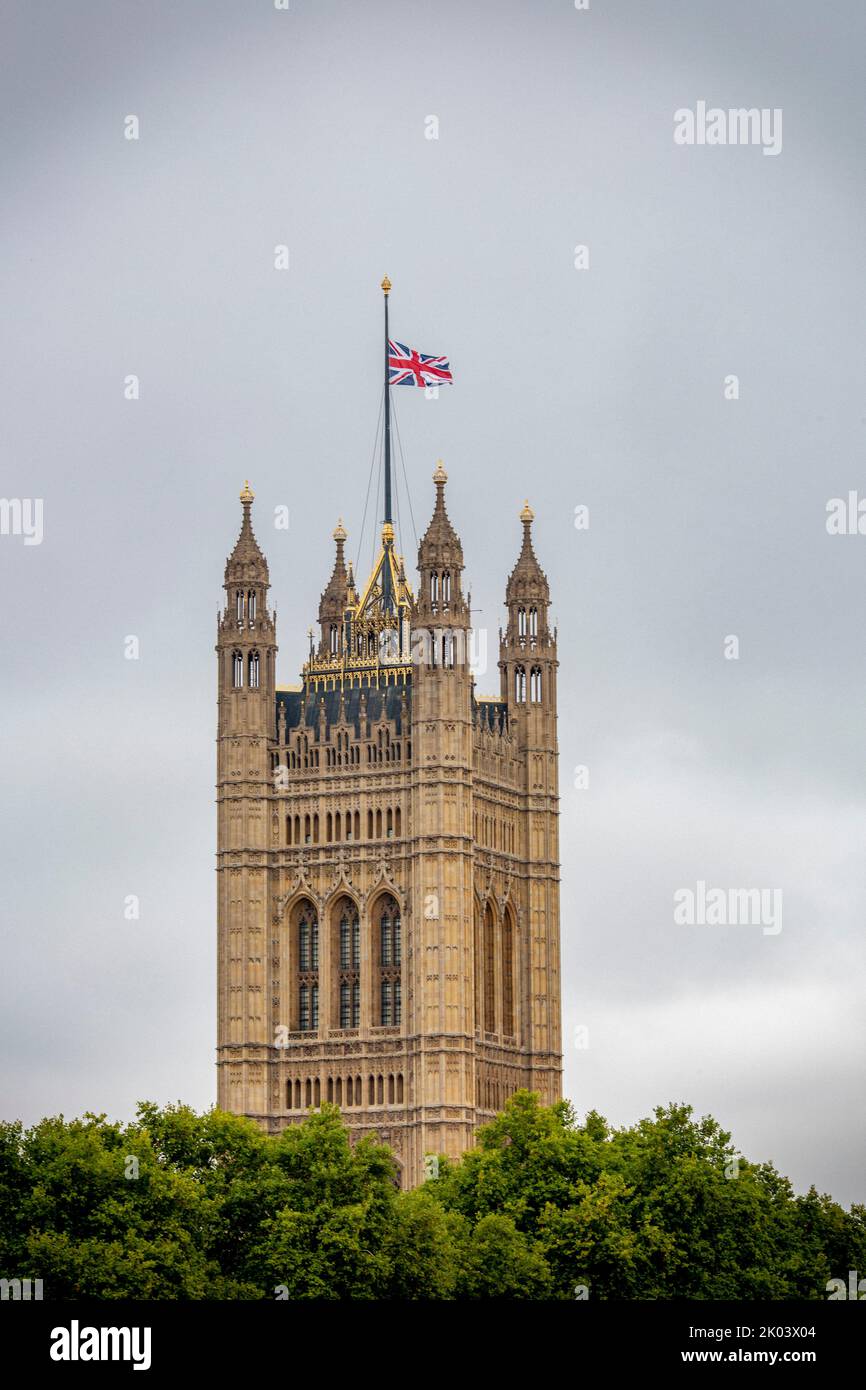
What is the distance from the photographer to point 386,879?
618ft

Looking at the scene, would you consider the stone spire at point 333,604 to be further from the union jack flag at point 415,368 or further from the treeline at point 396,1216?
the treeline at point 396,1216

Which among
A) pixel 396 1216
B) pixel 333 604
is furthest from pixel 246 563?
pixel 396 1216

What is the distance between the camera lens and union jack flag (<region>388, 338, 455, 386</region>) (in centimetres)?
18238

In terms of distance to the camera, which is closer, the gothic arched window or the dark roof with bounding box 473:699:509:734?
the gothic arched window

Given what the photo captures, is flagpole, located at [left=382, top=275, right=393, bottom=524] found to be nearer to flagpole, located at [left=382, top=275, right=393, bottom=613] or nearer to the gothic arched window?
flagpole, located at [left=382, top=275, right=393, bottom=613]

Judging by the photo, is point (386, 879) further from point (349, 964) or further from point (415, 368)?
point (415, 368)

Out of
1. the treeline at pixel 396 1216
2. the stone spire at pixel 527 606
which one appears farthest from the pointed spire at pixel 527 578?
the treeline at pixel 396 1216

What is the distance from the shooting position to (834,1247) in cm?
16200

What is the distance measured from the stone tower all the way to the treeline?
25342mm

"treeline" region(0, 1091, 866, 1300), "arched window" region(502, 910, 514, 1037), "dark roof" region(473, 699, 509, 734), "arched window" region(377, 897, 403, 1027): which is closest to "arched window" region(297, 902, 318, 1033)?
"arched window" region(377, 897, 403, 1027)

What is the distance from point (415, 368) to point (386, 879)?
2250 centimetres
